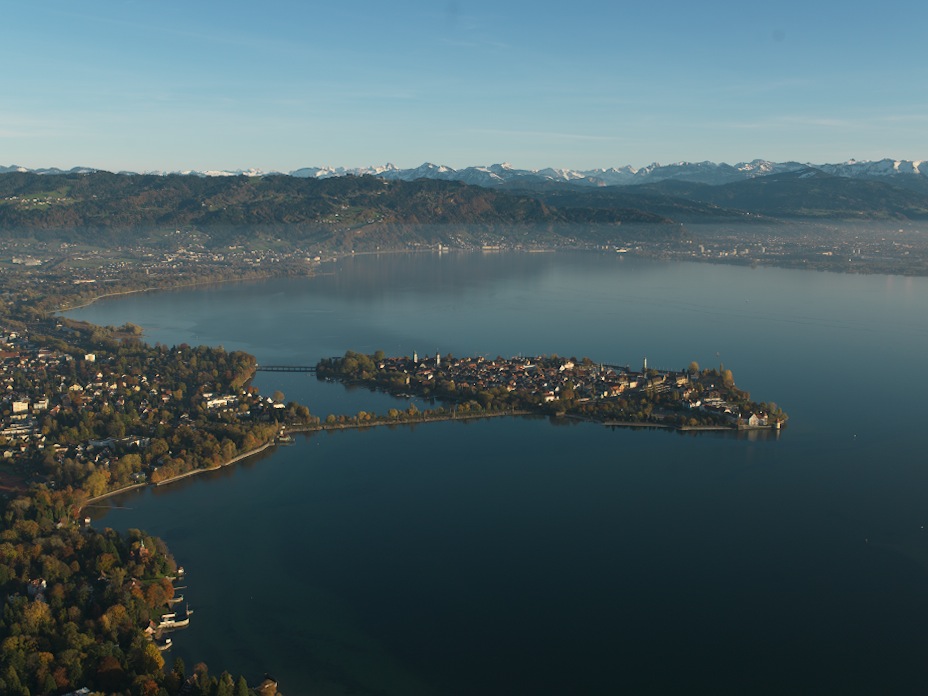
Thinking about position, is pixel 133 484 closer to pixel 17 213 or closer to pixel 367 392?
pixel 367 392

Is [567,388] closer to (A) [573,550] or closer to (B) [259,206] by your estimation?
(A) [573,550]

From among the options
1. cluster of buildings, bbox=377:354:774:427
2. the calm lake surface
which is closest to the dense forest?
cluster of buildings, bbox=377:354:774:427

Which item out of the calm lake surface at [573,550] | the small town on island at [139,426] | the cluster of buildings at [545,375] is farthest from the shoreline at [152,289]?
the cluster of buildings at [545,375]

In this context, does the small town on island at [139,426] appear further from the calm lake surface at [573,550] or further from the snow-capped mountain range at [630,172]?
the snow-capped mountain range at [630,172]

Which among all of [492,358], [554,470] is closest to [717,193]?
[492,358]

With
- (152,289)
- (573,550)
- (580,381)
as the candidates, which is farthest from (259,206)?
(573,550)

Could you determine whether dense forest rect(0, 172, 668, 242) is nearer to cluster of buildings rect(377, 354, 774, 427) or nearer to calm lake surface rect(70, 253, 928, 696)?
cluster of buildings rect(377, 354, 774, 427)
